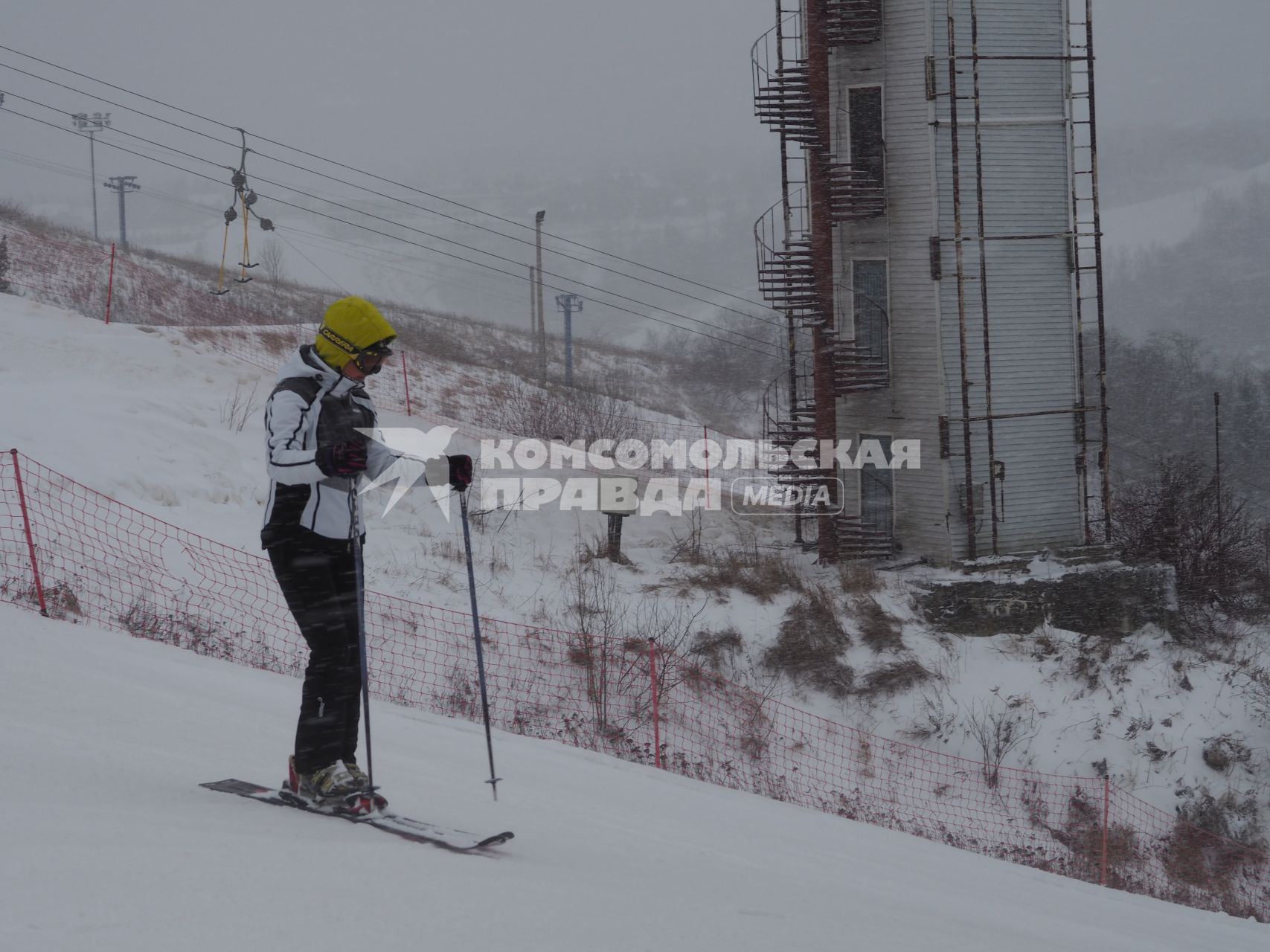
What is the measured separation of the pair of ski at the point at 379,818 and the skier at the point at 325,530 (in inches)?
2.1

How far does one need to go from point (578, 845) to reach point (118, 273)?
3477 cm

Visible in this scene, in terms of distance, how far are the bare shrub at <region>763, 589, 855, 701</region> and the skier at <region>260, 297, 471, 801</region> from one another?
40.1ft

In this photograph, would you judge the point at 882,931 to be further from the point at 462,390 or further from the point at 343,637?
the point at 462,390

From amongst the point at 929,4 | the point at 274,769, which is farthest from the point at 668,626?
the point at 929,4

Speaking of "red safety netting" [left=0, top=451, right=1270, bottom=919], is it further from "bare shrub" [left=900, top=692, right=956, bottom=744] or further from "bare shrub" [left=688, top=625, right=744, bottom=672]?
"bare shrub" [left=900, top=692, right=956, bottom=744]

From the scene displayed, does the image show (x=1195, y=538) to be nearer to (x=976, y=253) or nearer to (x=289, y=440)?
(x=976, y=253)

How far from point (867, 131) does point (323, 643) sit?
2033 centimetres

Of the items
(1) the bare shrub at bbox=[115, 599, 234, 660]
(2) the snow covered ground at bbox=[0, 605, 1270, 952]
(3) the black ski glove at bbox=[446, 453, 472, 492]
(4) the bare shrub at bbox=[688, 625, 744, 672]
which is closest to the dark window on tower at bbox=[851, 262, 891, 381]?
(4) the bare shrub at bbox=[688, 625, 744, 672]

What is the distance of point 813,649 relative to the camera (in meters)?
16.5

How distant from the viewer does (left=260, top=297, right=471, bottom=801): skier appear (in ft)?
14.4

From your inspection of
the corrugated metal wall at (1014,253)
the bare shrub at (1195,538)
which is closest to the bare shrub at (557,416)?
the corrugated metal wall at (1014,253)

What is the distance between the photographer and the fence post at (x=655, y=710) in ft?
33.6

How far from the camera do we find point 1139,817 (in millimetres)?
15125

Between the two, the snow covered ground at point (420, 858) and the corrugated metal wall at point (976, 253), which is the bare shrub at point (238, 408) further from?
the corrugated metal wall at point (976, 253)
